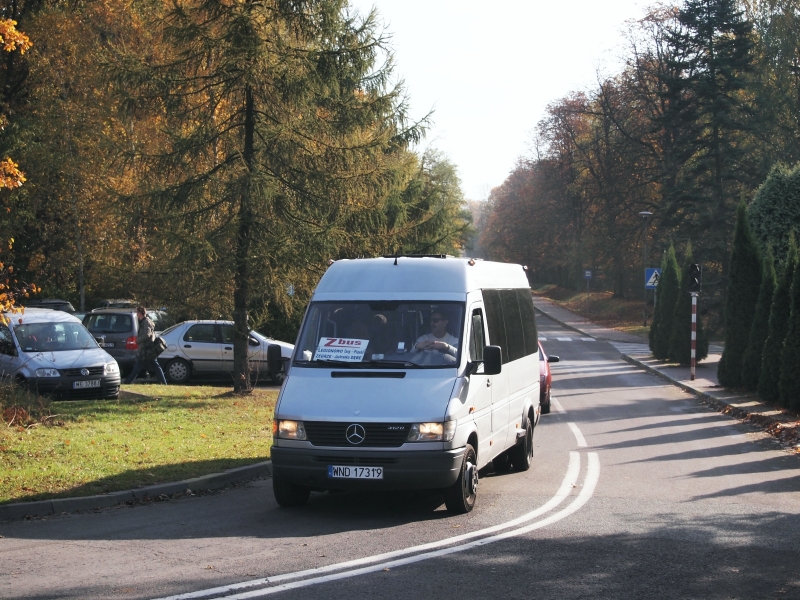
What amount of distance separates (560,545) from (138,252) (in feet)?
74.2

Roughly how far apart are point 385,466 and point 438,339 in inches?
61.7

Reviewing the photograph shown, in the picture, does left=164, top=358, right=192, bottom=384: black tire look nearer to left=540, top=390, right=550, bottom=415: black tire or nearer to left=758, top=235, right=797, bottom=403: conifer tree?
left=540, top=390, right=550, bottom=415: black tire

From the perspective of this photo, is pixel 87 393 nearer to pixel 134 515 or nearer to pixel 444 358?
pixel 134 515

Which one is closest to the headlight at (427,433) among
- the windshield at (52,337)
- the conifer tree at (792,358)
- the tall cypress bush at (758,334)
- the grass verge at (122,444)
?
the grass verge at (122,444)

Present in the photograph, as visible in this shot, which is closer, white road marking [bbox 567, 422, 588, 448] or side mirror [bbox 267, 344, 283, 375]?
side mirror [bbox 267, 344, 283, 375]

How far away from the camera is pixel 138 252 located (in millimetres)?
27984

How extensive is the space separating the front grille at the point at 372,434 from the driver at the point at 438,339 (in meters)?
1.13

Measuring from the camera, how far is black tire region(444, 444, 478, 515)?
29.0 feet

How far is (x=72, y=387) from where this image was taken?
17.7 m

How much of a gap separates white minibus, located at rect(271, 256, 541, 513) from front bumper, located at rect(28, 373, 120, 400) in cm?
916

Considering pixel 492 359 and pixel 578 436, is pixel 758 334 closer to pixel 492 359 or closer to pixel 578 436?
pixel 578 436

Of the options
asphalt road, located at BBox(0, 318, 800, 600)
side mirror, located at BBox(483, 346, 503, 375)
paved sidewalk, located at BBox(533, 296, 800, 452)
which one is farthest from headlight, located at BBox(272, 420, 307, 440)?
paved sidewalk, located at BBox(533, 296, 800, 452)

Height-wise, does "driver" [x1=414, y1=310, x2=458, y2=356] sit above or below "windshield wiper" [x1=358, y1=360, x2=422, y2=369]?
above

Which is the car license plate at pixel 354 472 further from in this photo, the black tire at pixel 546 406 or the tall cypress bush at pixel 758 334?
the tall cypress bush at pixel 758 334
